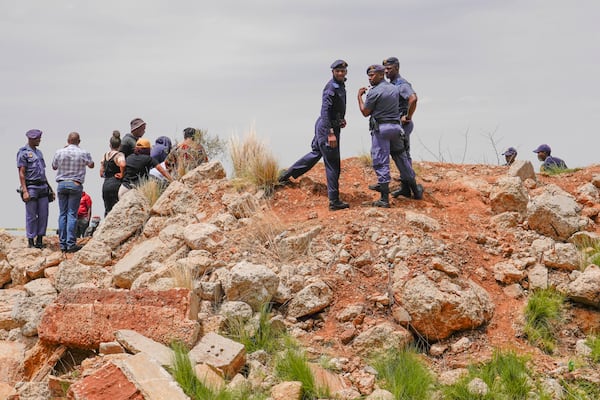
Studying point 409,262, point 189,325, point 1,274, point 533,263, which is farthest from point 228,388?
point 1,274

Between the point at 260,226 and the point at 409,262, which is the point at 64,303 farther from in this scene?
the point at 409,262

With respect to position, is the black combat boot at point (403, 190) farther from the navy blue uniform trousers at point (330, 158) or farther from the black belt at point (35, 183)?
the black belt at point (35, 183)

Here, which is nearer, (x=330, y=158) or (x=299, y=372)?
(x=299, y=372)

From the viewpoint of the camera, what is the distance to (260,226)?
24.1ft

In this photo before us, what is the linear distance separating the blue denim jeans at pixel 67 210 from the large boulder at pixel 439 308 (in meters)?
4.76

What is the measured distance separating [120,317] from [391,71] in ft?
15.4

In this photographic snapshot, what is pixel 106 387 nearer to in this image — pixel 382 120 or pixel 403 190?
pixel 382 120

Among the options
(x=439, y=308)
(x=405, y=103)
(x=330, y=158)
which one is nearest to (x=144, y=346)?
(x=439, y=308)

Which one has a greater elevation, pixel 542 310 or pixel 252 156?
pixel 252 156

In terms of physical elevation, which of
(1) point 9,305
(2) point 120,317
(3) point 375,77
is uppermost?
(3) point 375,77

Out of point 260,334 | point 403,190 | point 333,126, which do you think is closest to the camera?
point 260,334

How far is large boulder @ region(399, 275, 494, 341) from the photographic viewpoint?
589 centimetres

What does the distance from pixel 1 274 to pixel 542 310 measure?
6.73 metres

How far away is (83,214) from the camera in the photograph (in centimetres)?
1088
